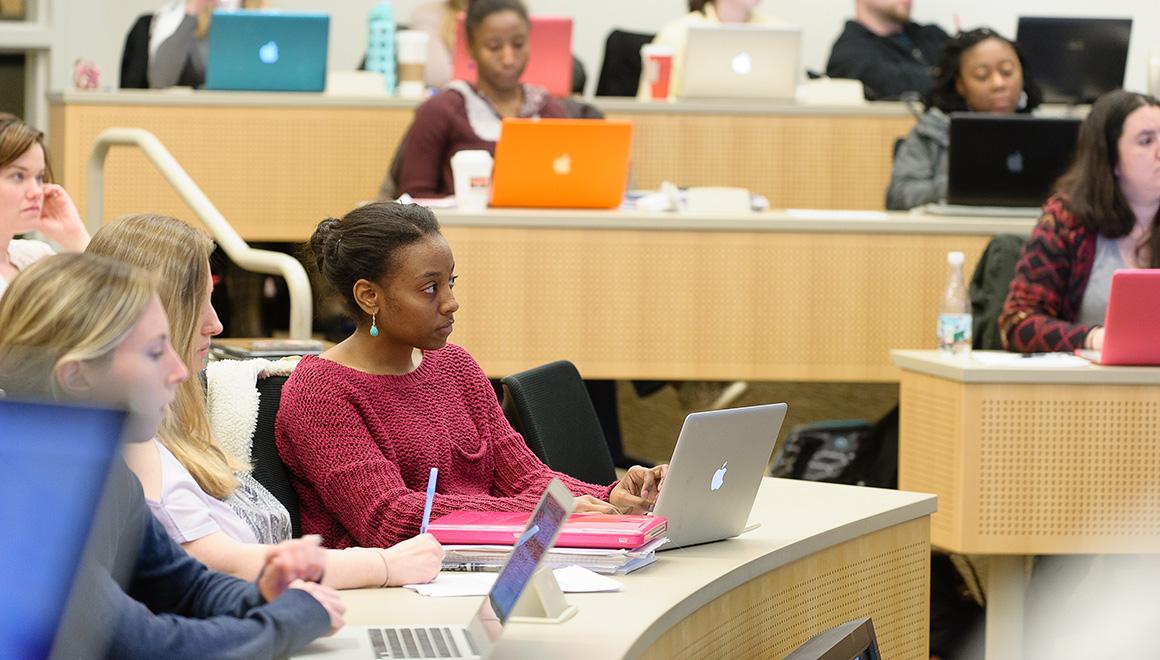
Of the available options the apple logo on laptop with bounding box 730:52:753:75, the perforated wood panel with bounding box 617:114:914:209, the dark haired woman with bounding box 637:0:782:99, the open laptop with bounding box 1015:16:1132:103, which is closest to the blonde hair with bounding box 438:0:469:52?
the dark haired woman with bounding box 637:0:782:99

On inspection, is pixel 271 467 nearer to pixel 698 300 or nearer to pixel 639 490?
pixel 639 490

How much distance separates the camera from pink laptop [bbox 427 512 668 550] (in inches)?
86.4

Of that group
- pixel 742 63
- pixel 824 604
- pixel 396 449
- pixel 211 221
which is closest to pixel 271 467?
pixel 396 449

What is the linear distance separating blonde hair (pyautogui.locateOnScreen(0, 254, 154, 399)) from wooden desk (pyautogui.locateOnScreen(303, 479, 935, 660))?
0.47 meters

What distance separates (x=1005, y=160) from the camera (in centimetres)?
476

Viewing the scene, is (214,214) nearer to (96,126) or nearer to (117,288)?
(96,126)

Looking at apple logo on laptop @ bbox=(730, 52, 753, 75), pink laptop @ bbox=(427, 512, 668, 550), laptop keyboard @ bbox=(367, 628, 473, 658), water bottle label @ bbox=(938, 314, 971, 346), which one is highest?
apple logo on laptop @ bbox=(730, 52, 753, 75)

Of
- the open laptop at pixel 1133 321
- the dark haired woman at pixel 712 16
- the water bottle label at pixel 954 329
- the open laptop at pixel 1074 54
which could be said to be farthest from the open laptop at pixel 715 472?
the dark haired woman at pixel 712 16

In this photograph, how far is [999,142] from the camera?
4734mm

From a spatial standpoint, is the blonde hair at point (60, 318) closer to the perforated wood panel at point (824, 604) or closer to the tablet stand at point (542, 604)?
the tablet stand at point (542, 604)

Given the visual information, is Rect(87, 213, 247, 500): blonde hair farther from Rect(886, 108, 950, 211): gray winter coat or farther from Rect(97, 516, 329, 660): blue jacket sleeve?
Rect(886, 108, 950, 211): gray winter coat

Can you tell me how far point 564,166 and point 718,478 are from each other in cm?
246

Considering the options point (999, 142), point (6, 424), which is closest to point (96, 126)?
point (999, 142)

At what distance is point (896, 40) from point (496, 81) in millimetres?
2322
